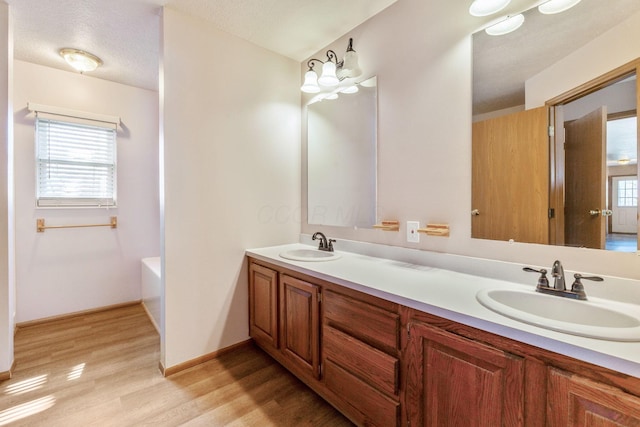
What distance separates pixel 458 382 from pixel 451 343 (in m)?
0.13

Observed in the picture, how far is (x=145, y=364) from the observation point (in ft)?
6.64

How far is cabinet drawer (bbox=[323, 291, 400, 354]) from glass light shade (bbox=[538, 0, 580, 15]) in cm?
156

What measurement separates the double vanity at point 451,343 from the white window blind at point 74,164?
2.38 metres

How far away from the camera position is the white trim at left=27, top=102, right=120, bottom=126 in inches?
100

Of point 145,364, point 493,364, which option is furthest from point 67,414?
point 493,364

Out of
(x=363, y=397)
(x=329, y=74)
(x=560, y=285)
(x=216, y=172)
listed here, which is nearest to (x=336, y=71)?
(x=329, y=74)

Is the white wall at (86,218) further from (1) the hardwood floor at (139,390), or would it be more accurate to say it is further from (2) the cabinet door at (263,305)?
(2) the cabinet door at (263,305)

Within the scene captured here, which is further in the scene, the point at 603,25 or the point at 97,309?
the point at 97,309

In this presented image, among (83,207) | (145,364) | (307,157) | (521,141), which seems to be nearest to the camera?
(521,141)

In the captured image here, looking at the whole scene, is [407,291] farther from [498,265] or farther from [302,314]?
[302,314]

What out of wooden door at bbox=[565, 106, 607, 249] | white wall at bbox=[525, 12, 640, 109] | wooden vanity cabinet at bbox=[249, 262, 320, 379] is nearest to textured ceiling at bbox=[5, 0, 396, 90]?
white wall at bbox=[525, 12, 640, 109]

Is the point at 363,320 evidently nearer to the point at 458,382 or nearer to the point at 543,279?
the point at 458,382

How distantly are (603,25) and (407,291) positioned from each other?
4.51ft

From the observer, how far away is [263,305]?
2084mm
